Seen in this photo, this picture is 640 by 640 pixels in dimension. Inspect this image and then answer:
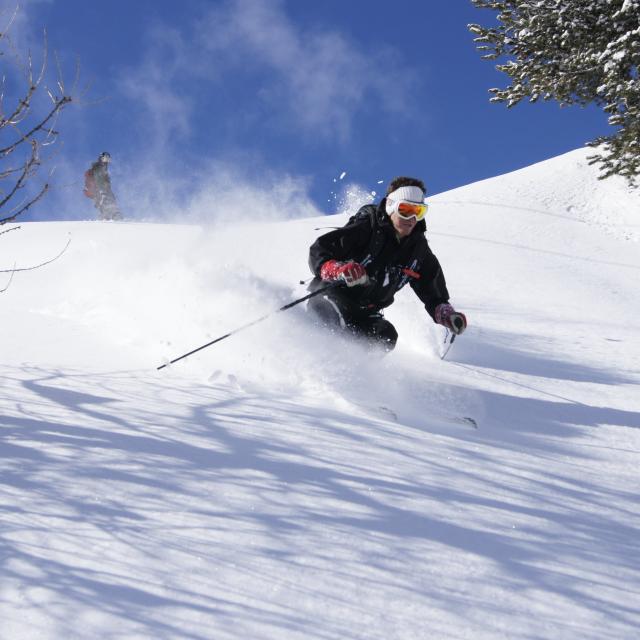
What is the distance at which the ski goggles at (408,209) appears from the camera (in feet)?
13.9

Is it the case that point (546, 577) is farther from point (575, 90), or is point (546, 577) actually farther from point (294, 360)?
point (575, 90)

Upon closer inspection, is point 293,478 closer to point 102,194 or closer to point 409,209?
point 409,209

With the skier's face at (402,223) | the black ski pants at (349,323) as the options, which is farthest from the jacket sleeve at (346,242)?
the black ski pants at (349,323)

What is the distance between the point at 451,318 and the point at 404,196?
94cm

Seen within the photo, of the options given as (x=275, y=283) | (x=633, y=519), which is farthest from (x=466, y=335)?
(x=633, y=519)

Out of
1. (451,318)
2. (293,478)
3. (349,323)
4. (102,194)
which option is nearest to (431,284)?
(451,318)

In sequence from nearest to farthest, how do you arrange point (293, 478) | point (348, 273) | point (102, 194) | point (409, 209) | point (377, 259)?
point (293, 478), point (348, 273), point (409, 209), point (377, 259), point (102, 194)

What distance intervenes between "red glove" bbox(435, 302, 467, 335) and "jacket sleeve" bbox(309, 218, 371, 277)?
2.35 feet

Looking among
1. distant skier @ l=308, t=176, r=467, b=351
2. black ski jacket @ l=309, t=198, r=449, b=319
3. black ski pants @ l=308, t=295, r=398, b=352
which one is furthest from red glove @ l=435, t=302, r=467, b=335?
black ski pants @ l=308, t=295, r=398, b=352

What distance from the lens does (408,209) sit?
425 centimetres

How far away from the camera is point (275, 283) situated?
6.03 m

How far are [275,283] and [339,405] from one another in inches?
117

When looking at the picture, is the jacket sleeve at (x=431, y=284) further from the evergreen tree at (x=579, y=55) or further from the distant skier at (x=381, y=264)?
the evergreen tree at (x=579, y=55)

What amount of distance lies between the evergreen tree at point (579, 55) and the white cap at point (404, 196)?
13.4 ft
